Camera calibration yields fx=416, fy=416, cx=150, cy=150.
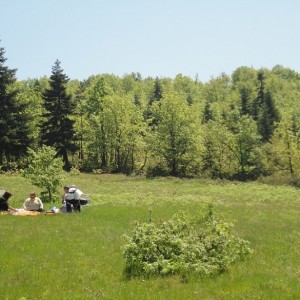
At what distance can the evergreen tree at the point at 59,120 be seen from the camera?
6656 cm

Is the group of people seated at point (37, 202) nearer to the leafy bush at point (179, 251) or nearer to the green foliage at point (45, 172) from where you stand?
the green foliage at point (45, 172)

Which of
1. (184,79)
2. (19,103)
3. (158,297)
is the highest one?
(184,79)

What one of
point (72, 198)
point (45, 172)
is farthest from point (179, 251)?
point (45, 172)

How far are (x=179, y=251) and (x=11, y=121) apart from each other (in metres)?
50.5

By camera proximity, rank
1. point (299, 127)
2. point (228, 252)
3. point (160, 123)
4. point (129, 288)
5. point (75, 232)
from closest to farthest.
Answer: point (129, 288), point (228, 252), point (75, 232), point (160, 123), point (299, 127)

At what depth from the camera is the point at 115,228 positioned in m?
19.1

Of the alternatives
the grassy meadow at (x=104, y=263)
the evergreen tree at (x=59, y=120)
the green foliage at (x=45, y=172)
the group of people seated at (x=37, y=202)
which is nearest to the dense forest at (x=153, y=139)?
the evergreen tree at (x=59, y=120)

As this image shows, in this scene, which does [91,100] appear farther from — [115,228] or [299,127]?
[115,228]

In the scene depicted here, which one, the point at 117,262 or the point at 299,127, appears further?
the point at 299,127

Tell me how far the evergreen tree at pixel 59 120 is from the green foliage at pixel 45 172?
3833 centimetres

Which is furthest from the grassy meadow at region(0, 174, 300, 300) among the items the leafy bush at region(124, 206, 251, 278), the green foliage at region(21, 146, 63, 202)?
the green foliage at region(21, 146, 63, 202)

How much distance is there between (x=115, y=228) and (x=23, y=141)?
43.1 metres

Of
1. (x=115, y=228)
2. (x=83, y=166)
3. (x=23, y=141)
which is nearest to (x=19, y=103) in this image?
(x=23, y=141)

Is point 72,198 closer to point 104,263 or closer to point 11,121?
point 104,263
